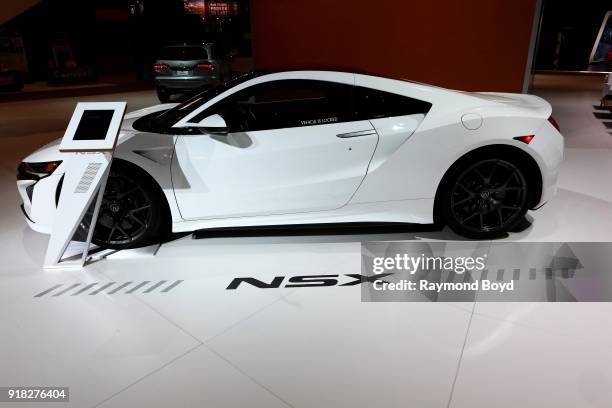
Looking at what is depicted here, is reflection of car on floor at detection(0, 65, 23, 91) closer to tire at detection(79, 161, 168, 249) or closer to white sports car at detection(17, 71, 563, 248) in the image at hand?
white sports car at detection(17, 71, 563, 248)

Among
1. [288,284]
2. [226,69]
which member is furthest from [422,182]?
[226,69]

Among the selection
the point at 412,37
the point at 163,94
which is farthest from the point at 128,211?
the point at 163,94

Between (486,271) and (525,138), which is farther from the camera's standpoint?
(525,138)

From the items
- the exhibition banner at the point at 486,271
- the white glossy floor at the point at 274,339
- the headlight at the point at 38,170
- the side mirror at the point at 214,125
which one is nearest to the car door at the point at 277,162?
the side mirror at the point at 214,125

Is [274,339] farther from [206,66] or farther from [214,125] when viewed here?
[206,66]

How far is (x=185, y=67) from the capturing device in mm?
10328

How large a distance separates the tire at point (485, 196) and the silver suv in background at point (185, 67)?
872cm

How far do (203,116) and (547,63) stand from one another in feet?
69.0

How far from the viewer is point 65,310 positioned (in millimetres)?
2508

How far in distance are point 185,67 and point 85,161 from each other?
8.21m

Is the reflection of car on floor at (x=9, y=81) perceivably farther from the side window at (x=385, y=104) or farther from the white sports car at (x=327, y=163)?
the side window at (x=385, y=104)

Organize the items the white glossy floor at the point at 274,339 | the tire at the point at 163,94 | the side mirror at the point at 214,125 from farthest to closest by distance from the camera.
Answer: the tire at the point at 163,94
the side mirror at the point at 214,125
the white glossy floor at the point at 274,339

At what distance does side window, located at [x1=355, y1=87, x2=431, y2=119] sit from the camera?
294 cm

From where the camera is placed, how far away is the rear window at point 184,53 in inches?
410
